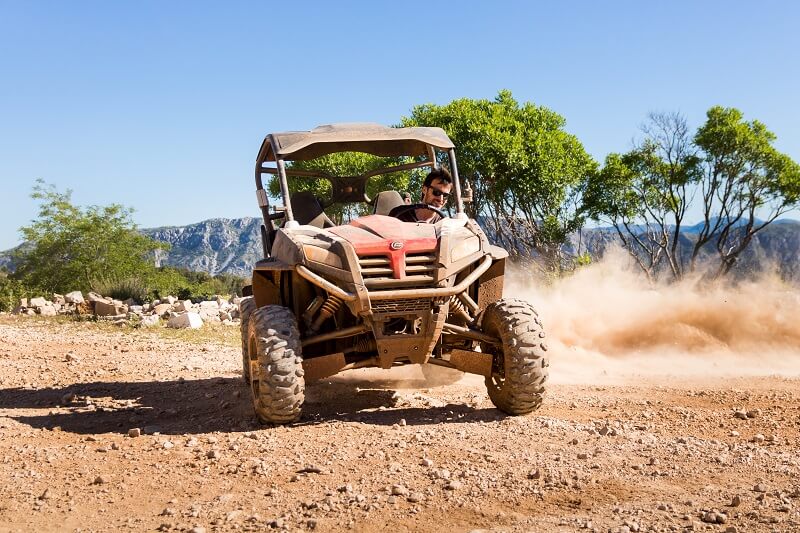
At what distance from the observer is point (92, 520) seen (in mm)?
4379

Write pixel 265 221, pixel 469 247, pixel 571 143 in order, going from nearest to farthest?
pixel 469 247
pixel 265 221
pixel 571 143

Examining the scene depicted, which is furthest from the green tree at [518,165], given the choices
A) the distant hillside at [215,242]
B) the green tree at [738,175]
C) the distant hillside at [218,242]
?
the distant hillside at [215,242]

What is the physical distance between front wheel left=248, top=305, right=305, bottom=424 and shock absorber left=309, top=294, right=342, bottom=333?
1.14 feet

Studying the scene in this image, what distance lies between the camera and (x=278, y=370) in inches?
247

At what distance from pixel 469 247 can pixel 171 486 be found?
3.15 m

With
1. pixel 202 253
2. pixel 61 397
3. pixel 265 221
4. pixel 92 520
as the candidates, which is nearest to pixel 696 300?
pixel 265 221

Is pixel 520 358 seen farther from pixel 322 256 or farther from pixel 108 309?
pixel 108 309

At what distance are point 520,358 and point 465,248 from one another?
3.44 feet

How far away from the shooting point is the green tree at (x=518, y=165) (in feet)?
87.8

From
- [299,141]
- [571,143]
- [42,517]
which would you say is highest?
[571,143]

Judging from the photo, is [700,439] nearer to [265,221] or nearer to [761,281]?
[265,221]

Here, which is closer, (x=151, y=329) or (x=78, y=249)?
(x=151, y=329)

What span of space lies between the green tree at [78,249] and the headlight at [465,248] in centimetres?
2782

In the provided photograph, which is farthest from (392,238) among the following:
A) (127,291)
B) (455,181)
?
(127,291)
